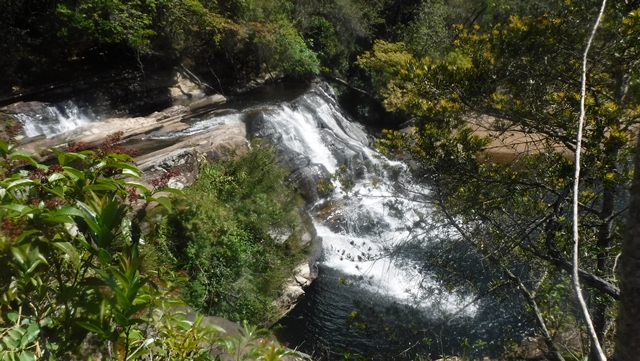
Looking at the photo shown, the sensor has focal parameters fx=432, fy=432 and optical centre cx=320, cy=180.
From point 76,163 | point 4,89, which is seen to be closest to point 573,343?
point 76,163

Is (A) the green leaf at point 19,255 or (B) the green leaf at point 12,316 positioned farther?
(B) the green leaf at point 12,316

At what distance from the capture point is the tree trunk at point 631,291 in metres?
1.26

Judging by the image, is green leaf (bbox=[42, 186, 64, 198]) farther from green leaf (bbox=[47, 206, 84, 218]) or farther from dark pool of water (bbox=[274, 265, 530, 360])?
dark pool of water (bbox=[274, 265, 530, 360])

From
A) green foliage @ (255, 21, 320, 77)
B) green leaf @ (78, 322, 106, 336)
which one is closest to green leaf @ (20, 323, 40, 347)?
green leaf @ (78, 322, 106, 336)

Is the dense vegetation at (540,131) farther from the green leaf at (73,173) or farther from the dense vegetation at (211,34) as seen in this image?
the green leaf at (73,173)

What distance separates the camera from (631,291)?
4.26 feet

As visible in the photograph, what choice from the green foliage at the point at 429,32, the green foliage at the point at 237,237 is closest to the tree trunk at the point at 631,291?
the green foliage at the point at 237,237

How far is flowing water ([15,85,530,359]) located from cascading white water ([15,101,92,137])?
25mm

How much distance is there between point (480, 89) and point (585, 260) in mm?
1751

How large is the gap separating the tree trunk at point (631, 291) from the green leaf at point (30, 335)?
71.8 inches

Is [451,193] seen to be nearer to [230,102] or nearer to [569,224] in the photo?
[569,224]

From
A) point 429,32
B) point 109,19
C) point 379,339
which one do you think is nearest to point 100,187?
point 379,339

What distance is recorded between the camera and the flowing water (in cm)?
508

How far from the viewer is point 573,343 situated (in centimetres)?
524
